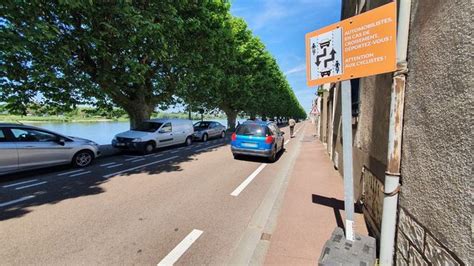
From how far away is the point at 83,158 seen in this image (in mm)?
8445

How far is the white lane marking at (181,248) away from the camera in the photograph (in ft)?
10.2

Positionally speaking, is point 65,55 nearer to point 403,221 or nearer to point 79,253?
point 79,253

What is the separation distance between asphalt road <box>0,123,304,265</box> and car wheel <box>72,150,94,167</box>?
47 cm

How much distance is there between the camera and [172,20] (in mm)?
9227

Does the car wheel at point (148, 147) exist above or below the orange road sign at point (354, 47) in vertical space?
below

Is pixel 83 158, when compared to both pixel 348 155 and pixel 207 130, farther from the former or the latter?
pixel 207 130

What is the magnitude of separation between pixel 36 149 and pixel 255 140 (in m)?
7.52

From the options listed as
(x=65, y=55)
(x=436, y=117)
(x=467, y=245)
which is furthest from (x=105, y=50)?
(x=467, y=245)

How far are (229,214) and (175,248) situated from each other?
1.47 meters

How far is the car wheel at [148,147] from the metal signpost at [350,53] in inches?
390

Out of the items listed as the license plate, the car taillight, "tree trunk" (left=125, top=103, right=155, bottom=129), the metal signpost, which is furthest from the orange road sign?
"tree trunk" (left=125, top=103, right=155, bottom=129)

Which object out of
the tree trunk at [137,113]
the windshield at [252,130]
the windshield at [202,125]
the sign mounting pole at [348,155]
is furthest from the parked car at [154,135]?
the sign mounting pole at [348,155]

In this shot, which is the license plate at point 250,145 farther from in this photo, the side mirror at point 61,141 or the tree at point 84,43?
the side mirror at point 61,141

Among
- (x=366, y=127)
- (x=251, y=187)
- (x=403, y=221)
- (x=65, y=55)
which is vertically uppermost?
(x=65, y=55)
